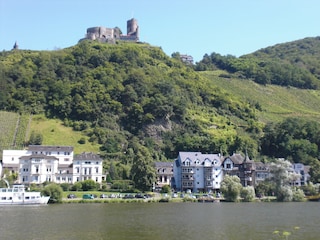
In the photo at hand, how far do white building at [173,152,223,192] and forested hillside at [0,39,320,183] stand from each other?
486 inches

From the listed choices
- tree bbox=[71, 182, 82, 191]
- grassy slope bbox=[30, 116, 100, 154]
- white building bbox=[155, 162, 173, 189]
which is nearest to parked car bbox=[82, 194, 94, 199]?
tree bbox=[71, 182, 82, 191]

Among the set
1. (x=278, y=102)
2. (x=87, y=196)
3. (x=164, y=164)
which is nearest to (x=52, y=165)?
(x=87, y=196)

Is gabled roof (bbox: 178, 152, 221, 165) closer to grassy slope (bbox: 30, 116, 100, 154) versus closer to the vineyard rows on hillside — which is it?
grassy slope (bbox: 30, 116, 100, 154)

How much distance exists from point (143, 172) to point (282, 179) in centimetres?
2653

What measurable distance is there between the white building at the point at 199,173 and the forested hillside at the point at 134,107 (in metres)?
12.3

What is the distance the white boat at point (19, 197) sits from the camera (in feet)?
248

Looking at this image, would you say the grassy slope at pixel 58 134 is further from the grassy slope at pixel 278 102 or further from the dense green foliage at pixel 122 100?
the grassy slope at pixel 278 102

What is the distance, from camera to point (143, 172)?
8962cm

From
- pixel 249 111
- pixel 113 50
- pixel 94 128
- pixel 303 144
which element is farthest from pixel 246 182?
pixel 113 50

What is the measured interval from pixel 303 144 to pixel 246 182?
26324mm

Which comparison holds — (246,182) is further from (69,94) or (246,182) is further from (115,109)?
(69,94)

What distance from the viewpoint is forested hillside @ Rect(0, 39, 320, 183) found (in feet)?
417

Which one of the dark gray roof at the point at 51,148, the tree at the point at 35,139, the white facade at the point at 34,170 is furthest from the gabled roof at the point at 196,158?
the tree at the point at 35,139

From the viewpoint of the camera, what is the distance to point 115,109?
144750 millimetres
